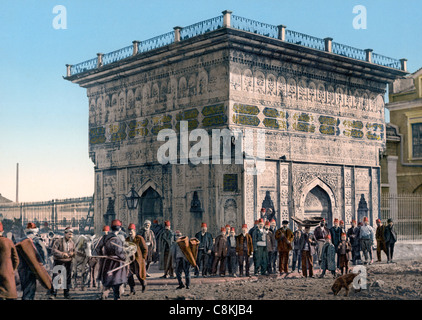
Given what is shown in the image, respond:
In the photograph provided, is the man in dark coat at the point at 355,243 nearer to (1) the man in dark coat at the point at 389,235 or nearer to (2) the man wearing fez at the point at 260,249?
(1) the man in dark coat at the point at 389,235

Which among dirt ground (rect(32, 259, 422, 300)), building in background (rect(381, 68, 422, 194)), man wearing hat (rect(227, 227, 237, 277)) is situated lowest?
dirt ground (rect(32, 259, 422, 300))

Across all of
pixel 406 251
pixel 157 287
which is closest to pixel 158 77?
pixel 157 287

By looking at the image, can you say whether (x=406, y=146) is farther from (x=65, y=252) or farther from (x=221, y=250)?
(x=65, y=252)

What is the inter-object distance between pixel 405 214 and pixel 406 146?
440 centimetres

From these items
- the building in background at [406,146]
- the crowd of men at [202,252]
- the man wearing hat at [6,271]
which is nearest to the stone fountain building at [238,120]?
the crowd of men at [202,252]

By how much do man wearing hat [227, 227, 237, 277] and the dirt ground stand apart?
705 mm

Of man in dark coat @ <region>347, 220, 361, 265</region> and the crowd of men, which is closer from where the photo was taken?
the crowd of men

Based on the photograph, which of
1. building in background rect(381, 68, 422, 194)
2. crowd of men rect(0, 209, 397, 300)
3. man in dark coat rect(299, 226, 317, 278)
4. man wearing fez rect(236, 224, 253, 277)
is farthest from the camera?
building in background rect(381, 68, 422, 194)

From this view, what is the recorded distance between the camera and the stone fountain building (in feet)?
59.7

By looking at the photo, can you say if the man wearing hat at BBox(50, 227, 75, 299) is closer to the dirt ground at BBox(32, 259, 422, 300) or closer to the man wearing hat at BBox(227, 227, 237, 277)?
the dirt ground at BBox(32, 259, 422, 300)

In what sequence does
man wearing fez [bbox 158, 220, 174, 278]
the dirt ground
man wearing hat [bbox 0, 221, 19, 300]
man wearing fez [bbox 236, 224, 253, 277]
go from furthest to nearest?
1. man wearing fez [bbox 236, 224, 253, 277]
2. man wearing fez [bbox 158, 220, 174, 278]
3. the dirt ground
4. man wearing hat [bbox 0, 221, 19, 300]

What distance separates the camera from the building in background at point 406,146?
2822 cm

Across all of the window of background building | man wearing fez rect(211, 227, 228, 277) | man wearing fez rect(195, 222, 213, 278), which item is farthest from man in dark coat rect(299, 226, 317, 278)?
the window of background building
